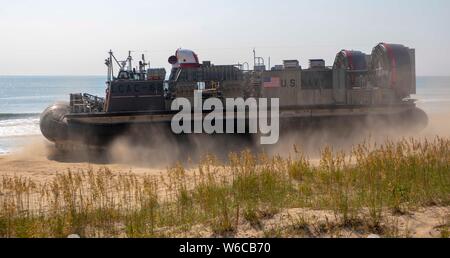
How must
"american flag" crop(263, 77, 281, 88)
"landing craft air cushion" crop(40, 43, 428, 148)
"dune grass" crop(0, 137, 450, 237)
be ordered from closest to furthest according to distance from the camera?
"dune grass" crop(0, 137, 450, 237) < "landing craft air cushion" crop(40, 43, 428, 148) < "american flag" crop(263, 77, 281, 88)

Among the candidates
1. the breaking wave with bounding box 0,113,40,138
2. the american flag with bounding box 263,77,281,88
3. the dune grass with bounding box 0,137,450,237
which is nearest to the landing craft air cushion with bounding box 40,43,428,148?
the american flag with bounding box 263,77,281,88

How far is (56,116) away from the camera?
1324cm

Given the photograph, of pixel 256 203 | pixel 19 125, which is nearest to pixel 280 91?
pixel 256 203

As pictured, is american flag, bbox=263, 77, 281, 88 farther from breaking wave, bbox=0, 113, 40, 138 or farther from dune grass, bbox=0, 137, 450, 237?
breaking wave, bbox=0, 113, 40, 138

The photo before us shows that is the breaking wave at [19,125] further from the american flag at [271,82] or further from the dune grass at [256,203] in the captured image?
the dune grass at [256,203]

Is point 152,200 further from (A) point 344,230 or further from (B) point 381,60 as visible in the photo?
(B) point 381,60

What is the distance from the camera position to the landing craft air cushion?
1188cm

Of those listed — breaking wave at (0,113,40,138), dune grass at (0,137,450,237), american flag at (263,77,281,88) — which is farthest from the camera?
breaking wave at (0,113,40,138)

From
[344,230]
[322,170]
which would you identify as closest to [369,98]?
[322,170]

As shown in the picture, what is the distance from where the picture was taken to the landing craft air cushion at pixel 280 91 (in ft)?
39.0

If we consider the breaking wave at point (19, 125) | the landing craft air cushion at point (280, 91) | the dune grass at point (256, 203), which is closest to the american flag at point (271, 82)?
the landing craft air cushion at point (280, 91)
